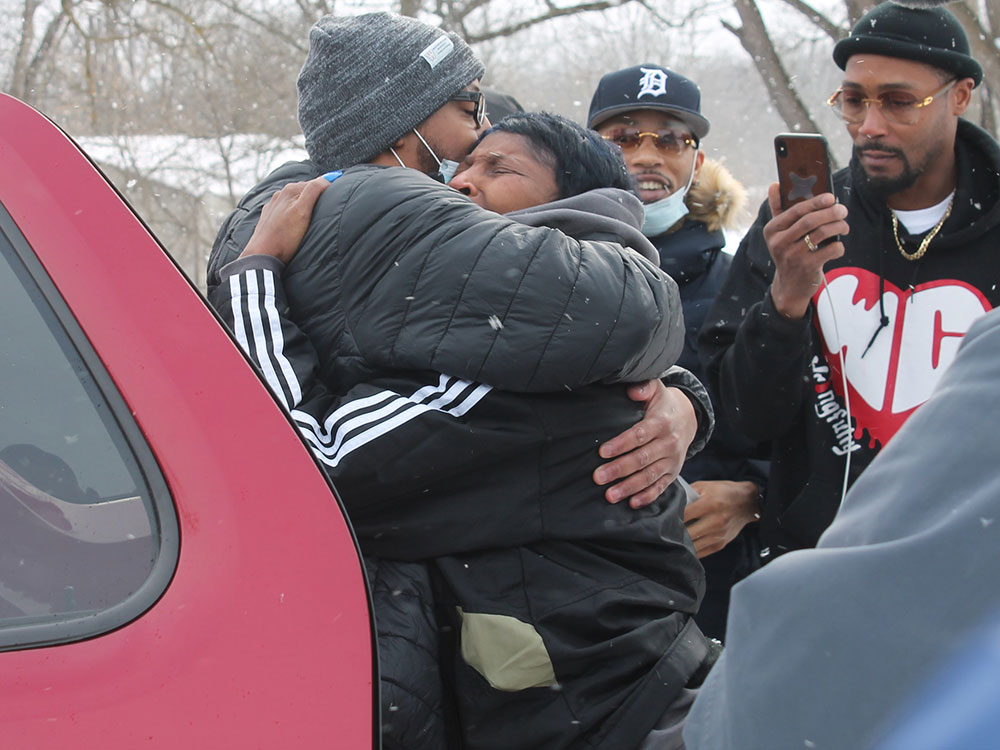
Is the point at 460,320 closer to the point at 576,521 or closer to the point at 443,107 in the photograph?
the point at 576,521

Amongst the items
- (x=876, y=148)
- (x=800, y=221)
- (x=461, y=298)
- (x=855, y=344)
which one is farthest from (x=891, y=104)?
(x=461, y=298)

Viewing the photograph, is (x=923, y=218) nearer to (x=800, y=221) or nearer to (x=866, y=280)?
(x=866, y=280)

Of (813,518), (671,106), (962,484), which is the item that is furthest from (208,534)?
(671,106)

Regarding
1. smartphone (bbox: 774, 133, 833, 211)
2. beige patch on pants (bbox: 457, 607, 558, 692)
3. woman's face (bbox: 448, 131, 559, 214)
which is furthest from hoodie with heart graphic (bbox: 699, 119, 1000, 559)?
beige patch on pants (bbox: 457, 607, 558, 692)

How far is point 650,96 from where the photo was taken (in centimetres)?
359

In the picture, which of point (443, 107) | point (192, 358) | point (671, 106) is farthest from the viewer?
point (671, 106)

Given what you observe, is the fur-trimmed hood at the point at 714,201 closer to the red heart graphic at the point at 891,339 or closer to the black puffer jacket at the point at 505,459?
the red heart graphic at the point at 891,339

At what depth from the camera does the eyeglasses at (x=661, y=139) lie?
3.64 m

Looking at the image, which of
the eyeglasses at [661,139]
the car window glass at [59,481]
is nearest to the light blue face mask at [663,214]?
the eyeglasses at [661,139]

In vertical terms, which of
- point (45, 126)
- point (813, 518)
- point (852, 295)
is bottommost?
point (813, 518)

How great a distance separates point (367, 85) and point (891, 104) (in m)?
1.67

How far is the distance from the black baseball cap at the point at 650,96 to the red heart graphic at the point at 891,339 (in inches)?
40.5

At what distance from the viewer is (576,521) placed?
1682 mm

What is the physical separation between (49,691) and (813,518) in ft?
7.34
